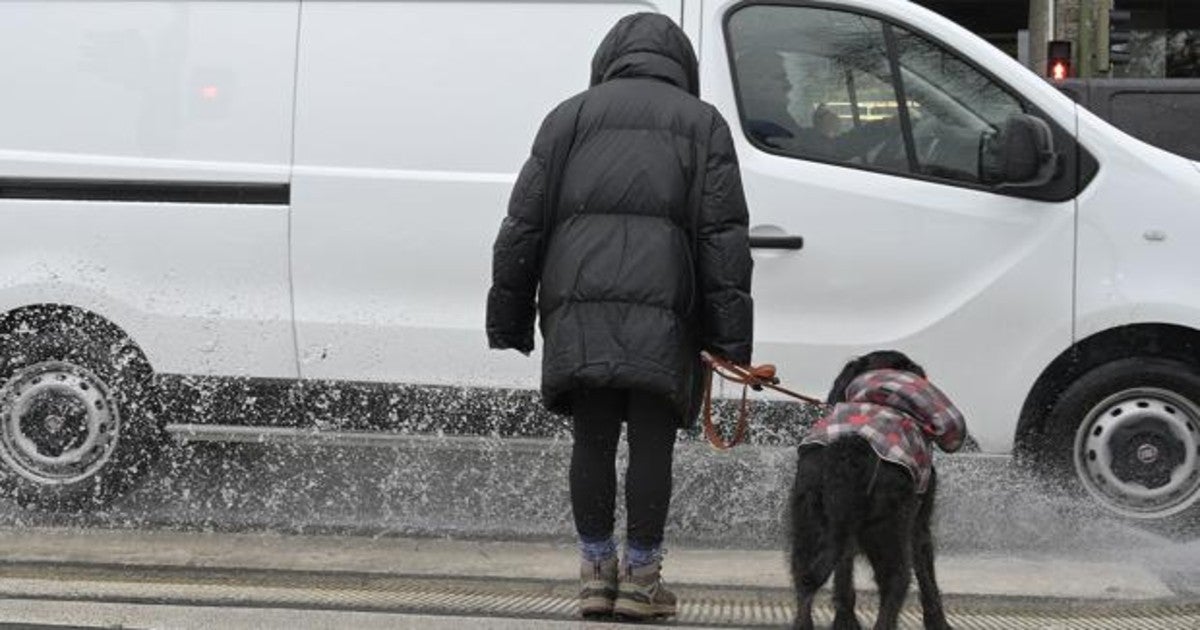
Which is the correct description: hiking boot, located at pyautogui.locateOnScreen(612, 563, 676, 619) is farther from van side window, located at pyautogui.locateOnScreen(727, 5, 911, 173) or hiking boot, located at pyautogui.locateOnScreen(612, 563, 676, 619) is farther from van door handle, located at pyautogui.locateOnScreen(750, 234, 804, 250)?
van side window, located at pyautogui.locateOnScreen(727, 5, 911, 173)

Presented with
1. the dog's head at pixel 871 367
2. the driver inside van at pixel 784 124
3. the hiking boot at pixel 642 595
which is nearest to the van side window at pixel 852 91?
the driver inside van at pixel 784 124

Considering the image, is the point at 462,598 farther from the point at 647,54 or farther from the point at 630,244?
the point at 647,54

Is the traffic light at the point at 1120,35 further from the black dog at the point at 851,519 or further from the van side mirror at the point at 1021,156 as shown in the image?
the black dog at the point at 851,519

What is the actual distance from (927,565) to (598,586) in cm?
86

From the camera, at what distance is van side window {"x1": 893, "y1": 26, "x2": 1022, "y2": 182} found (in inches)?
208

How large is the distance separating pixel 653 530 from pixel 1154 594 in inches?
64.6

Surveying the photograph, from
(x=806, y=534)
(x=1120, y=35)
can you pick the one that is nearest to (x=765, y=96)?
(x=806, y=534)

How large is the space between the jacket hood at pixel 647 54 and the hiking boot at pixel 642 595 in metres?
1.33

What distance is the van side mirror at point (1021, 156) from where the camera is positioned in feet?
16.6

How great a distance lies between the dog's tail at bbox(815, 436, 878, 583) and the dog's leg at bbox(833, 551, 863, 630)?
0.04 metres

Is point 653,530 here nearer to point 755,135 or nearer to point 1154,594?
point 1154,594

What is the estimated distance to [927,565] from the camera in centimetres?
358

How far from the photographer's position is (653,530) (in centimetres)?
370

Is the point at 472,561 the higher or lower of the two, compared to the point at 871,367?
lower
